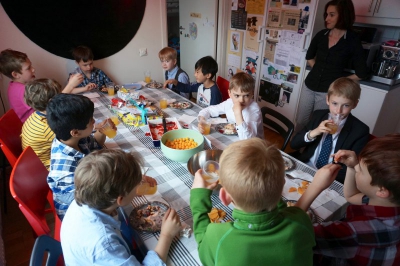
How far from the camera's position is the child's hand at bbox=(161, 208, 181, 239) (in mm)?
877

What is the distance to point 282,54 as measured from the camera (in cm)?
303

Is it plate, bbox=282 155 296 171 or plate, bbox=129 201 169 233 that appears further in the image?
plate, bbox=282 155 296 171

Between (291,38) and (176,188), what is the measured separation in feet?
8.04

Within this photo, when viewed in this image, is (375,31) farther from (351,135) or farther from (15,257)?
(15,257)

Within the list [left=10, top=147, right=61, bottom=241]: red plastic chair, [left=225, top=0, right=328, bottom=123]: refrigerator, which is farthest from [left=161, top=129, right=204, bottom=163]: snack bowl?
[left=225, top=0, right=328, bottom=123]: refrigerator

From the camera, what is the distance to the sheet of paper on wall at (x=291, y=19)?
9.09ft

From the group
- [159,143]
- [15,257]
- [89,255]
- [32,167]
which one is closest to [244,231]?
[89,255]

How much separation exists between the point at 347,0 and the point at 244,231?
2321 mm

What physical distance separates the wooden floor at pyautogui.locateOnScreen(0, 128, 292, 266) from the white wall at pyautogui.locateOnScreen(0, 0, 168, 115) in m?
1.10

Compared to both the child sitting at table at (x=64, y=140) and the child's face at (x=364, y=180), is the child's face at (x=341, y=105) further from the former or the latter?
the child sitting at table at (x=64, y=140)

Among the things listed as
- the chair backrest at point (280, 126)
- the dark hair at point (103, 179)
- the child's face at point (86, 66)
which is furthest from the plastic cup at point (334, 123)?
the child's face at point (86, 66)

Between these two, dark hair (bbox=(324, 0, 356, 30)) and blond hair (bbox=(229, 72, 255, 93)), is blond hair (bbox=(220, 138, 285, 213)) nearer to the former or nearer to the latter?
blond hair (bbox=(229, 72, 255, 93))

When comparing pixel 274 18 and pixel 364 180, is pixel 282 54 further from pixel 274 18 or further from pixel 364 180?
pixel 364 180

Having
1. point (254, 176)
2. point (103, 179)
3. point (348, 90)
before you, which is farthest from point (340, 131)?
point (103, 179)
